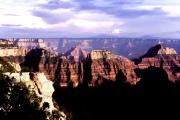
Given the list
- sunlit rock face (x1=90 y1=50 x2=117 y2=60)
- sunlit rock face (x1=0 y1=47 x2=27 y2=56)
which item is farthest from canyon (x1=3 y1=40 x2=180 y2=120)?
sunlit rock face (x1=0 y1=47 x2=27 y2=56)

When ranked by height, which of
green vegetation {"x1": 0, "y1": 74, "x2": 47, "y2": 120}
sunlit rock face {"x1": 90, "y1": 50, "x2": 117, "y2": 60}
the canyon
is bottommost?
the canyon

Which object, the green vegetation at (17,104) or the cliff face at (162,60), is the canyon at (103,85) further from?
the green vegetation at (17,104)

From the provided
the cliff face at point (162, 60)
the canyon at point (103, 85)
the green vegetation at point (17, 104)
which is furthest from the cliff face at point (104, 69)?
the green vegetation at point (17, 104)

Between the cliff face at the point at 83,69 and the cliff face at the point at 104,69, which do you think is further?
the cliff face at the point at 83,69

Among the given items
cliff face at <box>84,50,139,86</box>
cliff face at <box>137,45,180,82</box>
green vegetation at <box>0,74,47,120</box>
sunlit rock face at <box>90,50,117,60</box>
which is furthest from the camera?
cliff face at <box>137,45,180,82</box>

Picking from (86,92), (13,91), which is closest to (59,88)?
(86,92)

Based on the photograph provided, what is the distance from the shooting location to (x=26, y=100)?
1179 inches

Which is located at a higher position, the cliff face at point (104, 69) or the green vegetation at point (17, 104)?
the green vegetation at point (17, 104)

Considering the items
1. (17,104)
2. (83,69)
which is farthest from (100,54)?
(17,104)

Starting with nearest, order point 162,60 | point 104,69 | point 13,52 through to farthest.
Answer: point 104,69 → point 13,52 → point 162,60

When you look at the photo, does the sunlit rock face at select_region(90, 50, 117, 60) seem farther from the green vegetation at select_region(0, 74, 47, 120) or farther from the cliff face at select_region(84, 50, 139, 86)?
the green vegetation at select_region(0, 74, 47, 120)

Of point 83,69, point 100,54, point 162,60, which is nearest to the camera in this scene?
point 83,69

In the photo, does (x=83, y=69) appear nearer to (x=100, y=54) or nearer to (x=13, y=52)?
(x=100, y=54)

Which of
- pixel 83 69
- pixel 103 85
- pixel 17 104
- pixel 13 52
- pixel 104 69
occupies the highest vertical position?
pixel 17 104
